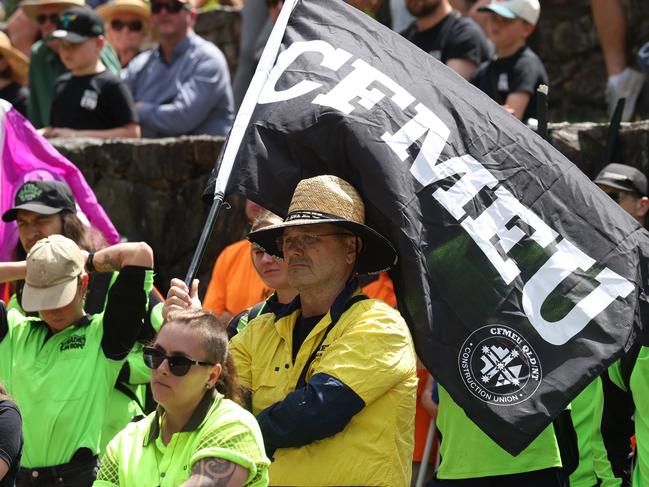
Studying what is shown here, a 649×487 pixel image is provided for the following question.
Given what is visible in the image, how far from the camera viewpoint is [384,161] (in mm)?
5426

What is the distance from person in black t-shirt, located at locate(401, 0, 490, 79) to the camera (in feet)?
31.3

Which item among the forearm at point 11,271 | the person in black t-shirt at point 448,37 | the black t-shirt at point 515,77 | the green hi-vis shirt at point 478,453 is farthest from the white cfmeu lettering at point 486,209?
the person in black t-shirt at point 448,37

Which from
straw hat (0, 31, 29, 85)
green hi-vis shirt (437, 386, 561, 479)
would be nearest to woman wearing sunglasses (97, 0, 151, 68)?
straw hat (0, 31, 29, 85)

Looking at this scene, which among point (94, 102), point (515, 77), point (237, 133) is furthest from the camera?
point (94, 102)

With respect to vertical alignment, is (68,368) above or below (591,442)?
below

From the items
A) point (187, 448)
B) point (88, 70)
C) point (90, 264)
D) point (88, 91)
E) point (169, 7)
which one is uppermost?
point (187, 448)

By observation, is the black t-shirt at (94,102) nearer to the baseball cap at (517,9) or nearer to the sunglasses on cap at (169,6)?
the sunglasses on cap at (169,6)

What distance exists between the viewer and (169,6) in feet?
34.1

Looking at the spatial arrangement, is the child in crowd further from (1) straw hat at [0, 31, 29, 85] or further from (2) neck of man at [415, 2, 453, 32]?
(2) neck of man at [415, 2, 453, 32]

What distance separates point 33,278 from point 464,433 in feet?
6.32

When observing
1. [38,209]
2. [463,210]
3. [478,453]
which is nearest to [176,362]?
[463,210]

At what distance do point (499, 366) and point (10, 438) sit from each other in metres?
1.74

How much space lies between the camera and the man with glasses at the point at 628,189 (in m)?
7.28

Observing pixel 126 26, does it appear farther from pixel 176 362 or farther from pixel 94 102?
pixel 176 362
